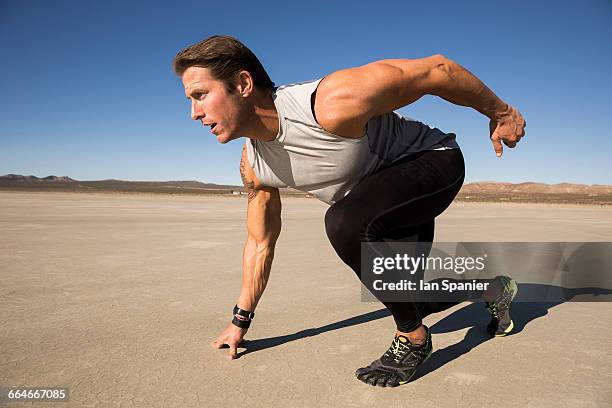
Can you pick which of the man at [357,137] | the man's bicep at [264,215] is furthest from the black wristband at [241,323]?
the man's bicep at [264,215]

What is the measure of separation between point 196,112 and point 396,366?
1.36m

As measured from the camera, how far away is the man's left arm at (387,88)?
5.44 feet

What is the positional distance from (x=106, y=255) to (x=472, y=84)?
4.25 meters

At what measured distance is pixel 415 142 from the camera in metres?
2.07

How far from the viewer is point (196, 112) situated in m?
1.80

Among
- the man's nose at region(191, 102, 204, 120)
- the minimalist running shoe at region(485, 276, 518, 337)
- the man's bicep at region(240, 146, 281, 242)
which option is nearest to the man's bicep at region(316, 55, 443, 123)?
the man's nose at region(191, 102, 204, 120)

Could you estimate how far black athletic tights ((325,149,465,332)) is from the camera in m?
1.81

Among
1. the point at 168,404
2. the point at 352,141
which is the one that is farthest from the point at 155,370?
the point at 352,141

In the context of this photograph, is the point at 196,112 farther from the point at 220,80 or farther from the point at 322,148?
the point at 322,148

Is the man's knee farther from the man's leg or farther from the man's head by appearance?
the man's head

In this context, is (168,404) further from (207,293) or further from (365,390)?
(207,293)

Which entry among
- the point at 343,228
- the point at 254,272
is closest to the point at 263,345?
the point at 254,272

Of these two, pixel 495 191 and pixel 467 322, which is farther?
pixel 495 191

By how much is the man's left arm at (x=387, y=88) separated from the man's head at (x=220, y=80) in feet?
1.07
